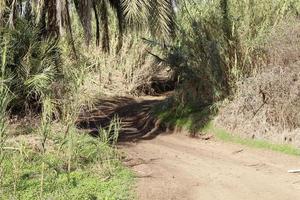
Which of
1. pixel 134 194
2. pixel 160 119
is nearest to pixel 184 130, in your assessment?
pixel 160 119

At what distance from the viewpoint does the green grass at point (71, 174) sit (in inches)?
315

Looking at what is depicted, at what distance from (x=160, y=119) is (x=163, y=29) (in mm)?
2649

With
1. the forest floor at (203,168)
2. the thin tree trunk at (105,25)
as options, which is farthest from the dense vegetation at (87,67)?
the thin tree trunk at (105,25)

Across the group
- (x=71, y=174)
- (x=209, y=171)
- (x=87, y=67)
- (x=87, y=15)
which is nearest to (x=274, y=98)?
(x=209, y=171)

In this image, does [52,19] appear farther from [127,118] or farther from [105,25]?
[105,25]

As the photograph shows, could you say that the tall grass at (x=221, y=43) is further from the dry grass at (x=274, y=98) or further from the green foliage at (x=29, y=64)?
the green foliage at (x=29, y=64)

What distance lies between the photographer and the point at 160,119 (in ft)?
48.9

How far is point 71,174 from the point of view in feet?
29.5

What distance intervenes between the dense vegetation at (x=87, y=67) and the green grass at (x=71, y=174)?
0.02m

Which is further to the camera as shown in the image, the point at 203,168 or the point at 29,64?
the point at 29,64

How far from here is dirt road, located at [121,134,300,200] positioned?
26.8ft

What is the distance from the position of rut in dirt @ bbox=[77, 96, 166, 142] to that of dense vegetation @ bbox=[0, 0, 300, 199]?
638 mm

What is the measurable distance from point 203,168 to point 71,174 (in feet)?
8.04

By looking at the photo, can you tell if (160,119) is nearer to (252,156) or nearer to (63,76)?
(63,76)
